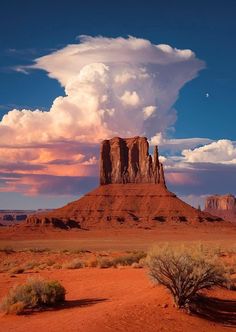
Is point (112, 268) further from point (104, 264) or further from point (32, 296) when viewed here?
point (32, 296)

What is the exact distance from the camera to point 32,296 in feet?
49.8

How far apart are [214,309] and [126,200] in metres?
122

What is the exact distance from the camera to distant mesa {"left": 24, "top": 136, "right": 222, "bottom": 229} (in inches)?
4806

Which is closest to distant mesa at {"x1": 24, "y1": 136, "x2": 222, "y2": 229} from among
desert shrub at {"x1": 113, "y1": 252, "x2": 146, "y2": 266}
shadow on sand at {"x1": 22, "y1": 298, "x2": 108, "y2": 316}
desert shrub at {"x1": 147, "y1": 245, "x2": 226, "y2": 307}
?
desert shrub at {"x1": 113, "y1": 252, "x2": 146, "y2": 266}

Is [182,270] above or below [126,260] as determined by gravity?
above

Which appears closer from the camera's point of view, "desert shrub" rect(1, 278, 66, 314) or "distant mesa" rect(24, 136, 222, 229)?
"desert shrub" rect(1, 278, 66, 314)

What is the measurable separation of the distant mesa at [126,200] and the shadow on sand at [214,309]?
98.5 m

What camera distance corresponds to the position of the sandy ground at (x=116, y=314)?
1235 centimetres

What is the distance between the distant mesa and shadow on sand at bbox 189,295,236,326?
3879 inches

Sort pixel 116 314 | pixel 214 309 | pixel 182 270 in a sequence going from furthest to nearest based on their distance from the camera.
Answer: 1. pixel 214 309
2. pixel 182 270
3. pixel 116 314


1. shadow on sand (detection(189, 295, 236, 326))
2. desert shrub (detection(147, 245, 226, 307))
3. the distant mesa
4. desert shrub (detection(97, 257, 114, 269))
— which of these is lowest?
shadow on sand (detection(189, 295, 236, 326))

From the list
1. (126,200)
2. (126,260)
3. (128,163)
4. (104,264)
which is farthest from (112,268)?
(128,163)

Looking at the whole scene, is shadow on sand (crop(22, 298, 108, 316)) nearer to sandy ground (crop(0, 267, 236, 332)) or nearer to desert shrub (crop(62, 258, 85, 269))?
sandy ground (crop(0, 267, 236, 332))

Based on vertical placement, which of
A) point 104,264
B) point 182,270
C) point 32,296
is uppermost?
point 182,270
